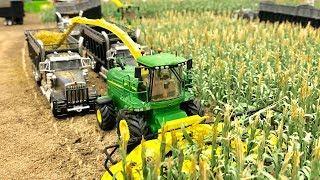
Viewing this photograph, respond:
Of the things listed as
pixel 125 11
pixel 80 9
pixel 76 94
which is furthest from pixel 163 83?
pixel 125 11

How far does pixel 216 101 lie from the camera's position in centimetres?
1098

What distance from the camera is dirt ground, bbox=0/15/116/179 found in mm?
8367

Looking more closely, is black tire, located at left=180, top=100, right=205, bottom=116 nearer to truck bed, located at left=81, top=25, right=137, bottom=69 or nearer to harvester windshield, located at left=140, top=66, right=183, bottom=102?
harvester windshield, located at left=140, top=66, right=183, bottom=102

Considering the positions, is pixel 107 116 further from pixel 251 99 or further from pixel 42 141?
pixel 251 99

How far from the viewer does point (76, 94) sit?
11.3 metres

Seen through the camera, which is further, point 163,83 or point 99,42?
point 99,42

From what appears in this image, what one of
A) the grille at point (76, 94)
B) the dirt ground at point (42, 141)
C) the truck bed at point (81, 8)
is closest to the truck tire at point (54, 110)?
the dirt ground at point (42, 141)

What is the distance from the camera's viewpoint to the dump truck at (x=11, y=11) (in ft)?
94.0

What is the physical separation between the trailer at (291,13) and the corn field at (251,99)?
2.36 m

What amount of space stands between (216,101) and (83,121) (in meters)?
3.77

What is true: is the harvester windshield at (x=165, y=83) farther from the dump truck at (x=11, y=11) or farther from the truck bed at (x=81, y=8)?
the dump truck at (x=11, y=11)

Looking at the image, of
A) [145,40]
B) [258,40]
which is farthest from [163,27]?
[258,40]

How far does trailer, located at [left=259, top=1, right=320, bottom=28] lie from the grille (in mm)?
12736

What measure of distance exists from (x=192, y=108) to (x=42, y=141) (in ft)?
12.5
